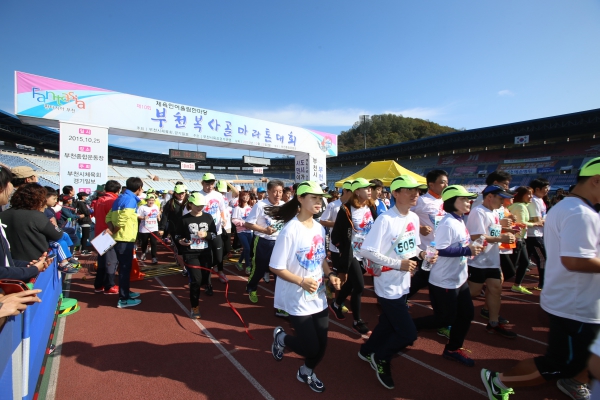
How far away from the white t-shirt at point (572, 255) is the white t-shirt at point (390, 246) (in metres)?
1.08

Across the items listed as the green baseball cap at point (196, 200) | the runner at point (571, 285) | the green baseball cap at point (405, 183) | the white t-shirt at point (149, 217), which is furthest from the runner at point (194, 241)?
the runner at point (571, 285)

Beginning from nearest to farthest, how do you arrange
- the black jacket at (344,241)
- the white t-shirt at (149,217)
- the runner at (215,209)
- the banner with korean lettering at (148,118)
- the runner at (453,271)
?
the runner at (453,271) → the black jacket at (344,241) → the runner at (215,209) → the white t-shirt at (149,217) → the banner with korean lettering at (148,118)

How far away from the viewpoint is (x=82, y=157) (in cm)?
1126

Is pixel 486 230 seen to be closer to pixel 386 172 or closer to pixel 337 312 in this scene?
pixel 337 312

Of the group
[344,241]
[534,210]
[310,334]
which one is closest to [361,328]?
[344,241]

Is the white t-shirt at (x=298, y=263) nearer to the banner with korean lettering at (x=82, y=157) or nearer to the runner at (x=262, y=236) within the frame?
the runner at (x=262, y=236)

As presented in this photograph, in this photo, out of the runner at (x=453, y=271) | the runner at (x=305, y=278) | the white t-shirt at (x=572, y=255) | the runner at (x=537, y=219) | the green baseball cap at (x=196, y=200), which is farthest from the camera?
the runner at (x=537, y=219)

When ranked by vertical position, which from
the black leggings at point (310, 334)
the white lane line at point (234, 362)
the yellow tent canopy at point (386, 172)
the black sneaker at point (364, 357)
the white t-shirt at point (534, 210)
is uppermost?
the yellow tent canopy at point (386, 172)

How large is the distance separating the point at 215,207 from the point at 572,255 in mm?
5357

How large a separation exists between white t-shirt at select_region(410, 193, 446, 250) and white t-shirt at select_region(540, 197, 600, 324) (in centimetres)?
222

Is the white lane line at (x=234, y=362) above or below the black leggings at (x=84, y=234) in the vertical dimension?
below

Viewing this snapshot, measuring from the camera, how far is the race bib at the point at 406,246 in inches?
110

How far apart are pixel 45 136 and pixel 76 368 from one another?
37.9 meters

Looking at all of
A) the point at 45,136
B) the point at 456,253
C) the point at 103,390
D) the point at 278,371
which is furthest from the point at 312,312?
the point at 45,136
